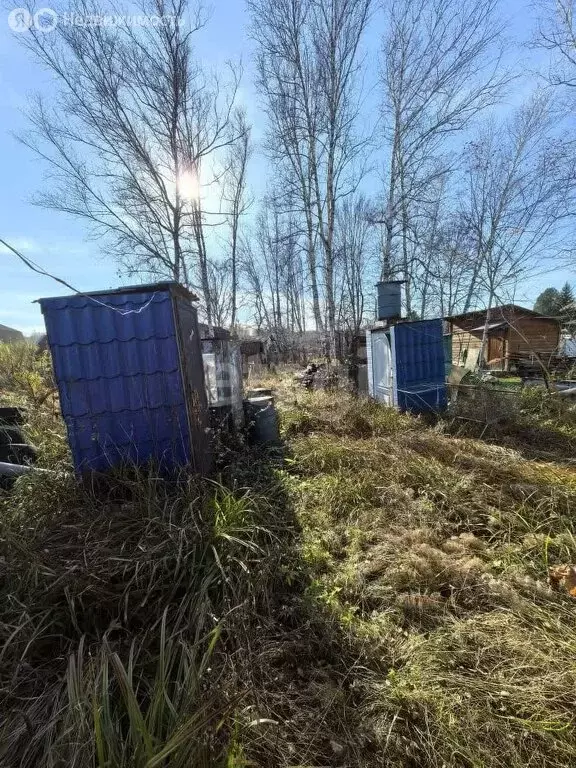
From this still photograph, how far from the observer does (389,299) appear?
267 inches

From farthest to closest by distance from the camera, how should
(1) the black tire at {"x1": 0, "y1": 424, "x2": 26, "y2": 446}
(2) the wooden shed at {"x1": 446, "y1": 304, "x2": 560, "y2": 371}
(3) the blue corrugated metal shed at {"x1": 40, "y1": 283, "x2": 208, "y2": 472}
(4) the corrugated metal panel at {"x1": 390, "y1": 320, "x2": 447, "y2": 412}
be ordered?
(2) the wooden shed at {"x1": 446, "y1": 304, "x2": 560, "y2": 371}
(4) the corrugated metal panel at {"x1": 390, "y1": 320, "x2": 447, "y2": 412}
(1) the black tire at {"x1": 0, "y1": 424, "x2": 26, "y2": 446}
(3) the blue corrugated metal shed at {"x1": 40, "y1": 283, "x2": 208, "y2": 472}

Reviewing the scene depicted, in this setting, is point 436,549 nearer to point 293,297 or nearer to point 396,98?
point 396,98

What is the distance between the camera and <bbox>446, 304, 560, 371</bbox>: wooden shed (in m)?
17.2

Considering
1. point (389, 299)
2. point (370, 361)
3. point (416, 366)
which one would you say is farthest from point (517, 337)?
point (416, 366)

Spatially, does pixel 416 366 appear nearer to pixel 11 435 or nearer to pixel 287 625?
pixel 287 625

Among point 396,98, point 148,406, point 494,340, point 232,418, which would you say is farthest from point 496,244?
point 148,406

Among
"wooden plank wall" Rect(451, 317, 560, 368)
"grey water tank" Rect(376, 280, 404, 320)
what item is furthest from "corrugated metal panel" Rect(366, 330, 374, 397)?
"wooden plank wall" Rect(451, 317, 560, 368)

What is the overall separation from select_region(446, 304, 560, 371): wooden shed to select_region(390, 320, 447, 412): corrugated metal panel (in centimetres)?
1110

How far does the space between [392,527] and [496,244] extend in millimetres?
11633

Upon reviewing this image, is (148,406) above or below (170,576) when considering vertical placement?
above

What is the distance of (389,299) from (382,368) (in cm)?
144

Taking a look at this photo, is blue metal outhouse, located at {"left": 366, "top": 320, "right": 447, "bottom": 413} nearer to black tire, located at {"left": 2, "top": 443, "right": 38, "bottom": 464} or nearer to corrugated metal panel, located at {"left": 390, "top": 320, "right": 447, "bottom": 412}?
corrugated metal panel, located at {"left": 390, "top": 320, "right": 447, "bottom": 412}

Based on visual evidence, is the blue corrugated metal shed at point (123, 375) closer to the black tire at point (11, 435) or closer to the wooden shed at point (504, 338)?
the black tire at point (11, 435)

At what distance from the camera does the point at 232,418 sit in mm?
5336
